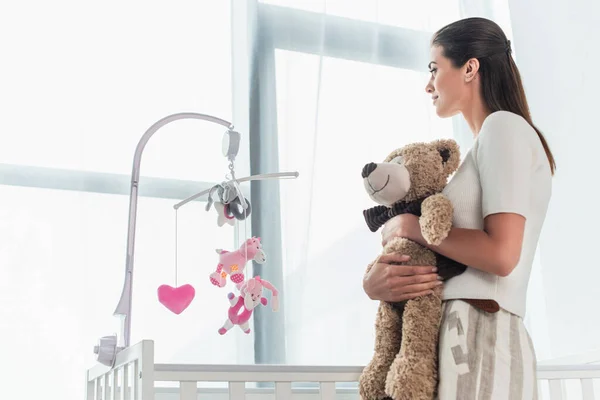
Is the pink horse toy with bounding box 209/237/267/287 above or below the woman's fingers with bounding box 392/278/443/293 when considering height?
above

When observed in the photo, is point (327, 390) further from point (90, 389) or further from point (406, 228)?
point (90, 389)

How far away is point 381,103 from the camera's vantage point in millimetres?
2344

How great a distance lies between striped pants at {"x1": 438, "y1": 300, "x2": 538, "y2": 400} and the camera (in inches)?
46.5

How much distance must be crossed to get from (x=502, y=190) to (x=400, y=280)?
8.3 inches

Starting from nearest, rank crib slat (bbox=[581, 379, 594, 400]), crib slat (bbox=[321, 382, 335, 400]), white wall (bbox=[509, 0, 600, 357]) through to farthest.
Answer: crib slat (bbox=[321, 382, 335, 400]), crib slat (bbox=[581, 379, 594, 400]), white wall (bbox=[509, 0, 600, 357])

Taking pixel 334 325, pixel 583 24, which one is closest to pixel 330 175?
pixel 334 325

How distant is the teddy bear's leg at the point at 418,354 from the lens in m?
1.18

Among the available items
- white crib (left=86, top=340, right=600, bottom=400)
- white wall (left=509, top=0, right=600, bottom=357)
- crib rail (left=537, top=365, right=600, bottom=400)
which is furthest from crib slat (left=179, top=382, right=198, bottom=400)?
white wall (left=509, top=0, right=600, bottom=357)

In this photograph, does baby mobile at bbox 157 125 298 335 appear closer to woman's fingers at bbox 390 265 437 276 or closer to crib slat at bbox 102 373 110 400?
crib slat at bbox 102 373 110 400

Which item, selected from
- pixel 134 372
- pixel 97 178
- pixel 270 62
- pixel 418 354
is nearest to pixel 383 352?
pixel 418 354

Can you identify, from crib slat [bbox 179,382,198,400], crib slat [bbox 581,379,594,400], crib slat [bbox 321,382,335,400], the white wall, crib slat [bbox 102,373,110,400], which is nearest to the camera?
crib slat [bbox 179,382,198,400]

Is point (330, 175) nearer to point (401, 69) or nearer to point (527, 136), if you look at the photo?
point (401, 69)

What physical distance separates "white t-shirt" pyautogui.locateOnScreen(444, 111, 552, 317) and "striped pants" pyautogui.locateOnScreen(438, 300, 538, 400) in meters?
0.03

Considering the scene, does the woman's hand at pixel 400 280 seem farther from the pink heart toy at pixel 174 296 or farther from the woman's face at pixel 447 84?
the pink heart toy at pixel 174 296
